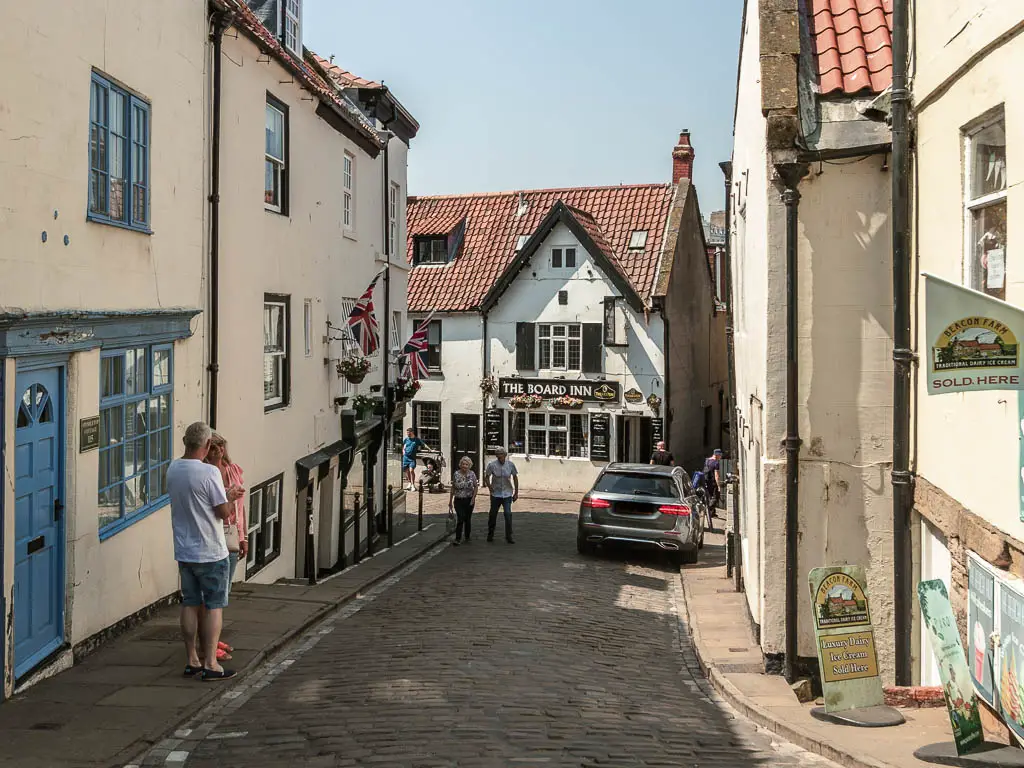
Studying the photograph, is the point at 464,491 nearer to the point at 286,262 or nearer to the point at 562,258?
the point at 286,262

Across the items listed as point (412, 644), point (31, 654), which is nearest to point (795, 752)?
point (412, 644)

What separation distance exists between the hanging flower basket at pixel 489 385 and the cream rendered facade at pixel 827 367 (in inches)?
853

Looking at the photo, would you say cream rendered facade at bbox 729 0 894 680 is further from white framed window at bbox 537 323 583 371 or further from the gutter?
white framed window at bbox 537 323 583 371

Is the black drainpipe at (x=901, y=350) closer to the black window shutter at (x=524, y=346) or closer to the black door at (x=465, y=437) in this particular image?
the black window shutter at (x=524, y=346)

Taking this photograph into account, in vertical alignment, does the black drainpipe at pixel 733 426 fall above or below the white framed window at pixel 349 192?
below

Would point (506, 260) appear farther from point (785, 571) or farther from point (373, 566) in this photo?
point (785, 571)

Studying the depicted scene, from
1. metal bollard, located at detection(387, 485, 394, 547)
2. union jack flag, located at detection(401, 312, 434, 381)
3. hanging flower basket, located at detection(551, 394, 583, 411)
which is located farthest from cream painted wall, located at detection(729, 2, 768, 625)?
hanging flower basket, located at detection(551, 394, 583, 411)

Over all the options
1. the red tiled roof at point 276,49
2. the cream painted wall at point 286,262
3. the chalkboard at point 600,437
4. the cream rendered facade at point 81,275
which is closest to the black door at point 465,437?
the chalkboard at point 600,437

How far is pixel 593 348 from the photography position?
30.8m

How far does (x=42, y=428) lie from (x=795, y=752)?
6.18m

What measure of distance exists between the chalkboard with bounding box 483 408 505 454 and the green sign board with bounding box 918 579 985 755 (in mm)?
24560

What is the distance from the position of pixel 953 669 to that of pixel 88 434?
7012 millimetres

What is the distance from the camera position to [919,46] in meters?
9.11

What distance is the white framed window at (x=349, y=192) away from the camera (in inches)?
753
